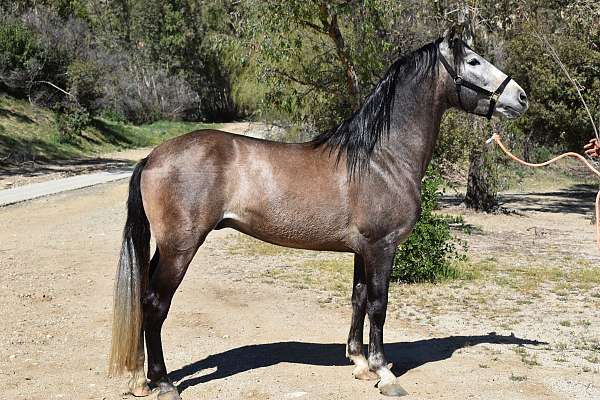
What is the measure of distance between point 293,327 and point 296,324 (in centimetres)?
12

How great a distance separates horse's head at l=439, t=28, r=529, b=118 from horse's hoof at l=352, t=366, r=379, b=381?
205 cm

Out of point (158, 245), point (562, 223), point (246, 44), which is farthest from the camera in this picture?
point (562, 223)

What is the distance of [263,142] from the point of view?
196 inches

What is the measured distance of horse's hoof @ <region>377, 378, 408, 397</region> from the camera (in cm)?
475

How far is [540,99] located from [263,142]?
1447 centimetres

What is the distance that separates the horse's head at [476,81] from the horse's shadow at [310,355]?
204 centimetres

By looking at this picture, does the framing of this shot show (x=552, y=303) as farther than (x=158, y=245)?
Yes

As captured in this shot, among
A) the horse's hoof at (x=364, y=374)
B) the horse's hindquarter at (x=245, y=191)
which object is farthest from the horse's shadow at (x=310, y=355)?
the horse's hindquarter at (x=245, y=191)

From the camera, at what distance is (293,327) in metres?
6.60

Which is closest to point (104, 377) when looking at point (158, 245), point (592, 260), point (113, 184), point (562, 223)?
point (158, 245)

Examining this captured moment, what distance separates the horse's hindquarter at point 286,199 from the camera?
4.71m

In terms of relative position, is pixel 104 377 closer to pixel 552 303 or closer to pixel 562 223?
pixel 552 303

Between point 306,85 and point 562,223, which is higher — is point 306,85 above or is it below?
above

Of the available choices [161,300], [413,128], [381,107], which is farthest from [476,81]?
[161,300]
